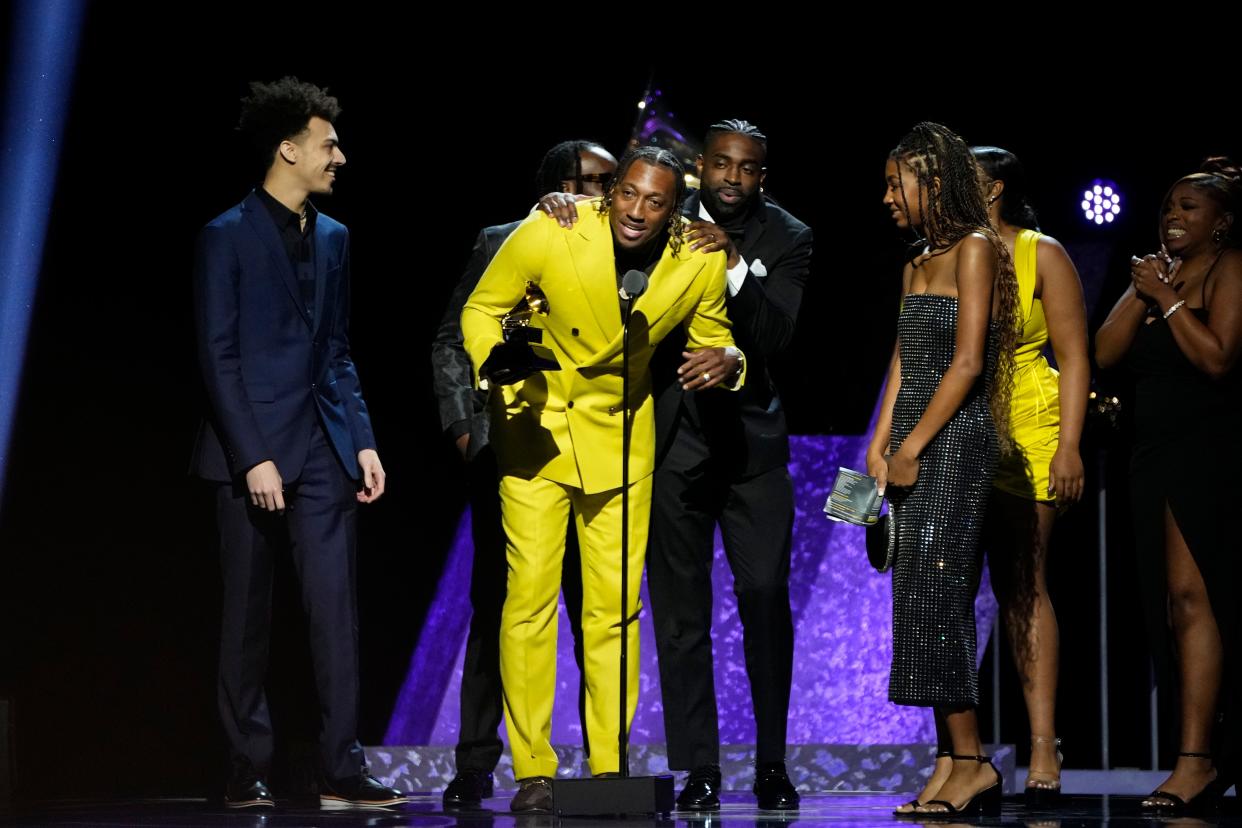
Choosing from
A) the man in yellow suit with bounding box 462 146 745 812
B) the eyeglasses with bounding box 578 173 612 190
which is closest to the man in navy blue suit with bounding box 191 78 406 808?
the man in yellow suit with bounding box 462 146 745 812

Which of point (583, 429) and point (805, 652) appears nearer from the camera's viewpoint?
point (583, 429)

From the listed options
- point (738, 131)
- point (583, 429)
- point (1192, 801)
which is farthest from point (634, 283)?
point (1192, 801)

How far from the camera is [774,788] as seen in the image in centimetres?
390

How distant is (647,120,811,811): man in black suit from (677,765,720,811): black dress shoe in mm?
27

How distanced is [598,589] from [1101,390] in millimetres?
1644

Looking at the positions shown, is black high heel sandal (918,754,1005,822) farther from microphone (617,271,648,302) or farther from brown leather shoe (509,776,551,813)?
microphone (617,271,648,302)

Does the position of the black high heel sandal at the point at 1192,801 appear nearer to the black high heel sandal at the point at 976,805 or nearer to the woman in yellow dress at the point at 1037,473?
the woman in yellow dress at the point at 1037,473

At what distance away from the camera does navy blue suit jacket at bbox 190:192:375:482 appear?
3.97m

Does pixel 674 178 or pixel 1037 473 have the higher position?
pixel 674 178

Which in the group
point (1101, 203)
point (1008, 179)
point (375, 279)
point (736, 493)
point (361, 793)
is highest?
point (1101, 203)

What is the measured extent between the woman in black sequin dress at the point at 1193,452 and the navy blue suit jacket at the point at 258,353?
2.09 m

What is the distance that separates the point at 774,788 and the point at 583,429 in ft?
3.41

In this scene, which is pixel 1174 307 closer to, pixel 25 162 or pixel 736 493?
pixel 736 493

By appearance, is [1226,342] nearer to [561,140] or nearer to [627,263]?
[627,263]
